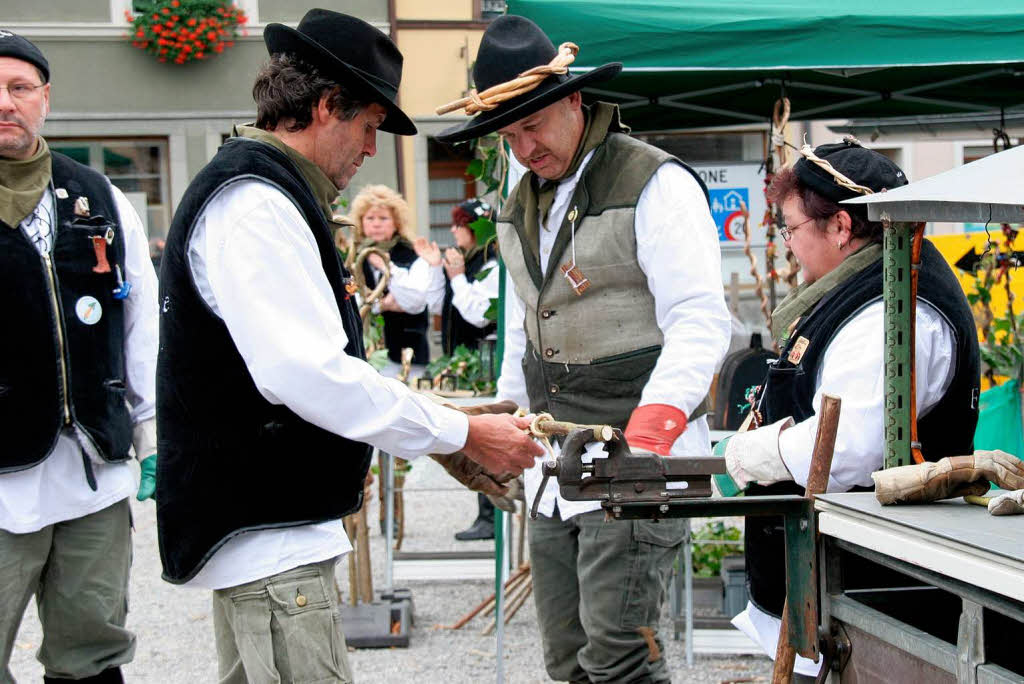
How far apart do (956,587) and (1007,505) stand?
0.21m

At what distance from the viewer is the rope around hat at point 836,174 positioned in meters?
2.54

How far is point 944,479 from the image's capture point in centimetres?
191

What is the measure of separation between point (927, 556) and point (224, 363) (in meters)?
1.21

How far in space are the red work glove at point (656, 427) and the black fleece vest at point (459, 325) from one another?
3.77 metres

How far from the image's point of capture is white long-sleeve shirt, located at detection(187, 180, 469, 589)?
6.66 feet

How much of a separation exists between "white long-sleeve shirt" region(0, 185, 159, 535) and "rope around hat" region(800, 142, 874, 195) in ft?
5.44

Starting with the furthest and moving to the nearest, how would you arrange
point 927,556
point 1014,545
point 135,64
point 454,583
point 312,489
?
point 135,64, point 454,583, point 312,489, point 927,556, point 1014,545

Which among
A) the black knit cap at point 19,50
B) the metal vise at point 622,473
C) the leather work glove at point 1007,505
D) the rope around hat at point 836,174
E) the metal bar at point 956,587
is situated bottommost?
the metal bar at point 956,587

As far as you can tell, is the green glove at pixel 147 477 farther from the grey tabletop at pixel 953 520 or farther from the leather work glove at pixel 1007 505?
the leather work glove at pixel 1007 505

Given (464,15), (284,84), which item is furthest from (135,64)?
(284,84)

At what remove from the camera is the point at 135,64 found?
14922 mm

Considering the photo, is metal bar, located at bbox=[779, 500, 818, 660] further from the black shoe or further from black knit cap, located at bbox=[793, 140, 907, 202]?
the black shoe

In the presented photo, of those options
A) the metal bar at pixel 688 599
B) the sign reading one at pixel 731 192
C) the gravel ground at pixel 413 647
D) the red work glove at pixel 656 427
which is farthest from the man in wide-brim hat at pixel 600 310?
the sign reading one at pixel 731 192

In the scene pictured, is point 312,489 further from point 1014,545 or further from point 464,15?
point 464,15
